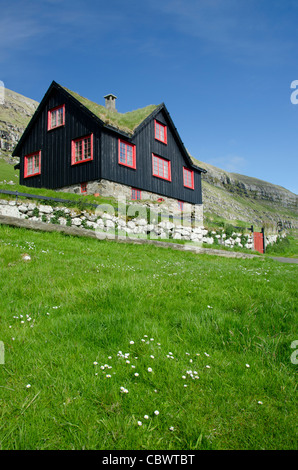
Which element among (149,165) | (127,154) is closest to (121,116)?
(127,154)

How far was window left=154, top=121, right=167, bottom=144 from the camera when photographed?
2789cm

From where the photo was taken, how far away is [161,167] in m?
27.8

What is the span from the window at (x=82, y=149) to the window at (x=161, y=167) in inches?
255

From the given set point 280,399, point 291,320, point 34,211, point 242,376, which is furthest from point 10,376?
point 34,211

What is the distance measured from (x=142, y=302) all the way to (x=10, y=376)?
2270 mm

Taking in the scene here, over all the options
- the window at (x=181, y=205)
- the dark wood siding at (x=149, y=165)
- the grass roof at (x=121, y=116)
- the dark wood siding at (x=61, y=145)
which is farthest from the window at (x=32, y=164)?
the window at (x=181, y=205)

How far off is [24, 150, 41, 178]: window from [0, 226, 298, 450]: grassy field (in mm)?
23757

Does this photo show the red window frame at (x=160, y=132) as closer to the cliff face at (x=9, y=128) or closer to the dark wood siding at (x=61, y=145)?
the dark wood siding at (x=61, y=145)

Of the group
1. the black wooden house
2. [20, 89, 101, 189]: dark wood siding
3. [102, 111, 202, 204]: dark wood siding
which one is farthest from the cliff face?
[102, 111, 202, 204]: dark wood siding

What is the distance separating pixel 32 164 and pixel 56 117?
5034 mm

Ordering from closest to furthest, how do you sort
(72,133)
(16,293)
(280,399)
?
(280,399)
(16,293)
(72,133)

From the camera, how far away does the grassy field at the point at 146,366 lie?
231 centimetres

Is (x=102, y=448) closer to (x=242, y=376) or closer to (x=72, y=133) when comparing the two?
(x=242, y=376)
